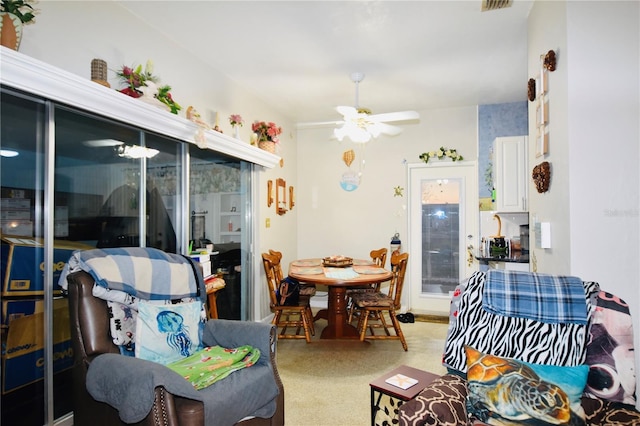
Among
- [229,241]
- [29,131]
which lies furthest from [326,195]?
[29,131]

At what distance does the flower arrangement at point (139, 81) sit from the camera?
2.46 meters

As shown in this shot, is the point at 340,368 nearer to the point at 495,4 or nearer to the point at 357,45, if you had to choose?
the point at 357,45

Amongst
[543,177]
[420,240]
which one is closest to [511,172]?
[420,240]

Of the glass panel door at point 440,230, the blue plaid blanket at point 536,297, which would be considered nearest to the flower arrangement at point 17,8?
the blue plaid blanket at point 536,297

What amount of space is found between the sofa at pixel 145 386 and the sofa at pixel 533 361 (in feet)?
2.61

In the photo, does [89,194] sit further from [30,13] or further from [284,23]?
[284,23]

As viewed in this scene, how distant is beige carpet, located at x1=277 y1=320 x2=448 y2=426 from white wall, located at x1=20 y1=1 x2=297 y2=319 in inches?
45.7

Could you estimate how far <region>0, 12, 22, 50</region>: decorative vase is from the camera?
5.69 feet

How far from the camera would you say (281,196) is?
Result: 509 centimetres

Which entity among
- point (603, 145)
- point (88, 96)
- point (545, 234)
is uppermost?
point (88, 96)

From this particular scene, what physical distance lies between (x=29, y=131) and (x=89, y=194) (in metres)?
0.50

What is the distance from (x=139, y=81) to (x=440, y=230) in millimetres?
4025

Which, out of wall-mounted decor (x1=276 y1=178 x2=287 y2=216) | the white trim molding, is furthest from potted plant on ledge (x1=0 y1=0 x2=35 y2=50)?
wall-mounted decor (x1=276 y1=178 x2=287 y2=216)

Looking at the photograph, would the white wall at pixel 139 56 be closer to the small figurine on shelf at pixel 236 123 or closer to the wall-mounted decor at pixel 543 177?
the small figurine on shelf at pixel 236 123
